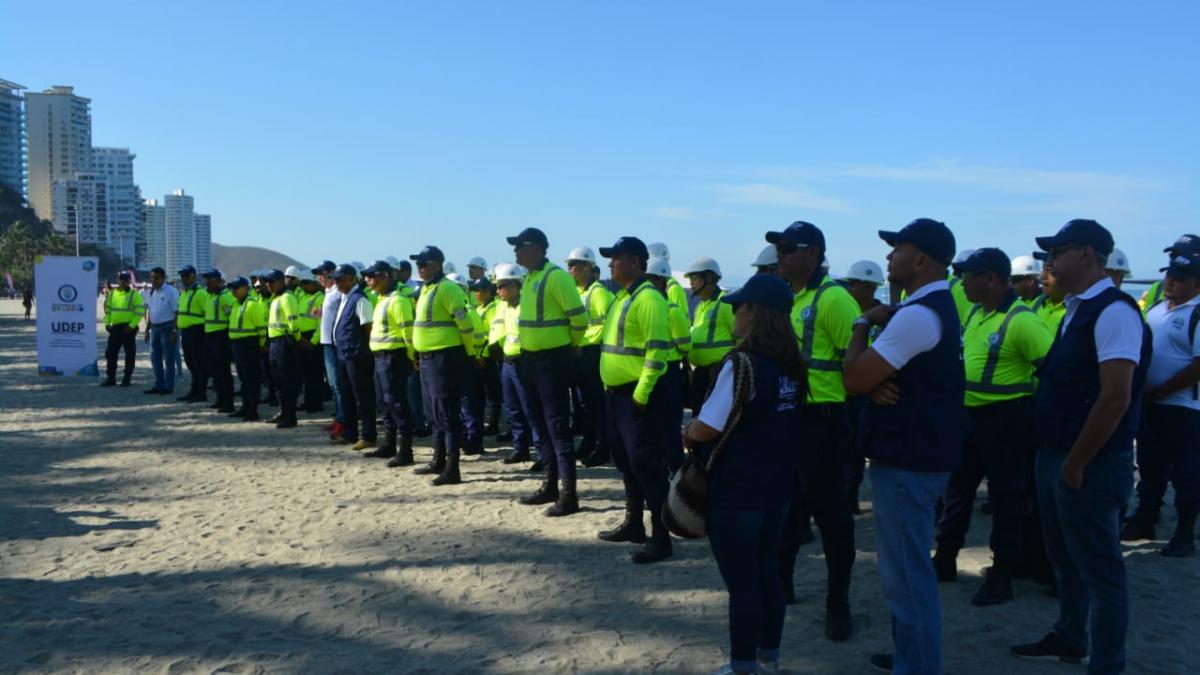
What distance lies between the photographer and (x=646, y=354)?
5488mm

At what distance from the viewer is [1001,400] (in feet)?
16.1

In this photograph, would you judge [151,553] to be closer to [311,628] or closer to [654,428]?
[311,628]

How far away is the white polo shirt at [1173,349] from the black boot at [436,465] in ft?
20.0

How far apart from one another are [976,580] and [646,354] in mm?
2583

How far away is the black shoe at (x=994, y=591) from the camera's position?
16.1ft

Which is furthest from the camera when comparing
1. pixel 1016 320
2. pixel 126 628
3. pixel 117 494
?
pixel 117 494

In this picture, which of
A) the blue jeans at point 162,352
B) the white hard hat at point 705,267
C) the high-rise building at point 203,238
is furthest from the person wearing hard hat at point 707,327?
the high-rise building at point 203,238

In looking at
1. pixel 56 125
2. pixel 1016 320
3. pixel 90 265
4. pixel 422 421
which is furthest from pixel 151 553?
pixel 56 125

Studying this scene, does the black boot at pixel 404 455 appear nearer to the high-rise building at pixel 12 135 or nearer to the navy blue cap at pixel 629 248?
the navy blue cap at pixel 629 248

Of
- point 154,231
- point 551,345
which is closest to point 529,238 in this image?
point 551,345

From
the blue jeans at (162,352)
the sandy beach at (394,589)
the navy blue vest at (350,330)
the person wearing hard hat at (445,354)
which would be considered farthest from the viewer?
the blue jeans at (162,352)

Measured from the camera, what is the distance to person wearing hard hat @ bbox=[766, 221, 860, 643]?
4332 mm

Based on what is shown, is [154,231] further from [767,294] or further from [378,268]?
[767,294]

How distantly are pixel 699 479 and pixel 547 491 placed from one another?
390 cm
